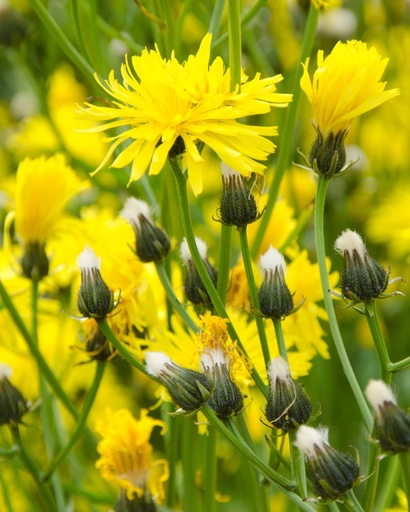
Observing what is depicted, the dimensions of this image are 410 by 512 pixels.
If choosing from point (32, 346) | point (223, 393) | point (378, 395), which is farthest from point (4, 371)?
point (378, 395)

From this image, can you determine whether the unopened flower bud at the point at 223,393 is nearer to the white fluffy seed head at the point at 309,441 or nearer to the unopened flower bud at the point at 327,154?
the white fluffy seed head at the point at 309,441

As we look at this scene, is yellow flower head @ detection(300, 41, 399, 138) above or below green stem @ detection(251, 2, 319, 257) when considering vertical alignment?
below

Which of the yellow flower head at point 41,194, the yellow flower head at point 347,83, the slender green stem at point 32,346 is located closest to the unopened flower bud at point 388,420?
the yellow flower head at point 347,83

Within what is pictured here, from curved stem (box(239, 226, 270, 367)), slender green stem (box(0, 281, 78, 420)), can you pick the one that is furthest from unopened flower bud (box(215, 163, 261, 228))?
slender green stem (box(0, 281, 78, 420))

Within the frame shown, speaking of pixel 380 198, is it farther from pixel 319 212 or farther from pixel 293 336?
pixel 319 212

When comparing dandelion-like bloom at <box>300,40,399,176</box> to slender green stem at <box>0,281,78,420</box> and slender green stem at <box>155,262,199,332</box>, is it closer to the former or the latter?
slender green stem at <box>155,262,199,332</box>

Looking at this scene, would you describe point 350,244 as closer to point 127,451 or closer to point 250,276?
point 250,276
